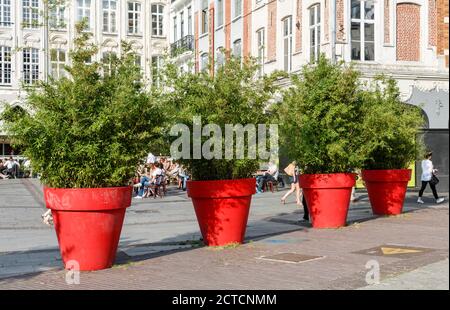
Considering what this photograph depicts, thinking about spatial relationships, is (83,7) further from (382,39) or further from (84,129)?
(84,129)

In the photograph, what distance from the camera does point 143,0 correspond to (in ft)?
154

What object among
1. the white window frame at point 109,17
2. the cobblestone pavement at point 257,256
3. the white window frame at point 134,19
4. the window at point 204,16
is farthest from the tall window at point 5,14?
the cobblestone pavement at point 257,256

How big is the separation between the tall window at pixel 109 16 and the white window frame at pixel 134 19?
1172mm

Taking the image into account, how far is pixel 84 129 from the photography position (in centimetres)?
774

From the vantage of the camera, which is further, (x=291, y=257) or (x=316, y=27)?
(x=316, y=27)

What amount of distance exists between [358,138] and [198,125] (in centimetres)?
394

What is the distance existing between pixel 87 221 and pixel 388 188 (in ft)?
27.6

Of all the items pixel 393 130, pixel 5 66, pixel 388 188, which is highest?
pixel 5 66

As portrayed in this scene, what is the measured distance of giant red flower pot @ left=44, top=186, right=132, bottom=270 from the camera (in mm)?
7551

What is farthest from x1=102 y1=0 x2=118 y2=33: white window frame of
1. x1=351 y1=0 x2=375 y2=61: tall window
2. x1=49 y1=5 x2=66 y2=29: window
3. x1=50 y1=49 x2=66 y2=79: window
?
x1=351 y1=0 x2=375 y2=61: tall window

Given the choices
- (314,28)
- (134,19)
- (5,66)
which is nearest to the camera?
(314,28)

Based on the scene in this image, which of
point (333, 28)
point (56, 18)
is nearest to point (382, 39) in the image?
point (333, 28)
